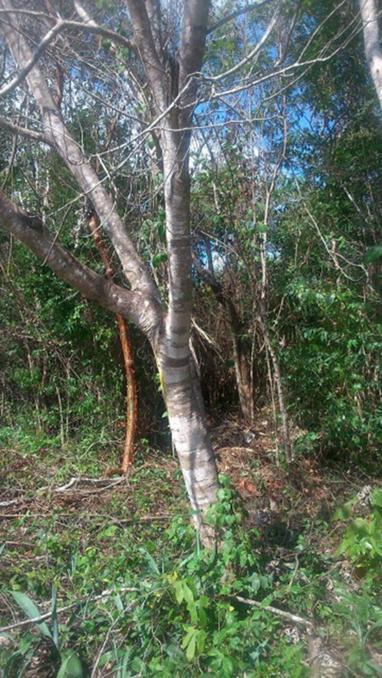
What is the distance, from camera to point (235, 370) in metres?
7.59

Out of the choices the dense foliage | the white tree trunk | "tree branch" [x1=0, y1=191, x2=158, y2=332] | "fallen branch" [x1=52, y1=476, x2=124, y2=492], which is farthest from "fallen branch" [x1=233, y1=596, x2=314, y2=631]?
the white tree trunk

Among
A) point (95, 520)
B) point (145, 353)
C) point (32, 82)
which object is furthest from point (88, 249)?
point (95, 520)

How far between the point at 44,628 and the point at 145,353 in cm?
446

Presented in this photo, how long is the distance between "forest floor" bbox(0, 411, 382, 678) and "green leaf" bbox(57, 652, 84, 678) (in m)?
0.09

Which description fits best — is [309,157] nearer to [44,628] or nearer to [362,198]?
[362,198]

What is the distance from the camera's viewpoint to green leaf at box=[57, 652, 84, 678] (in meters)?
3.20

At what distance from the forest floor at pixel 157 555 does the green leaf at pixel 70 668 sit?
90mm

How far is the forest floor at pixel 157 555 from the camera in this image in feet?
10.8

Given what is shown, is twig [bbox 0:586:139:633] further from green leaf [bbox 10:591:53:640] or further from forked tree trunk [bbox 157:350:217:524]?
forked tree trunk [bbox 157:350:217:524]

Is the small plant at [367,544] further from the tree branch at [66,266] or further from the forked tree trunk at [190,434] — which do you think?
the tree branch at [66,266]

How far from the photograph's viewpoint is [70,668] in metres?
3.25

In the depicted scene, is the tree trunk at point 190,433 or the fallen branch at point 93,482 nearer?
the tree trunk at point 190,433

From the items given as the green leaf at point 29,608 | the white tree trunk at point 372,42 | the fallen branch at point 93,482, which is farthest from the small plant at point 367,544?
the white tree trunk at point 372,42

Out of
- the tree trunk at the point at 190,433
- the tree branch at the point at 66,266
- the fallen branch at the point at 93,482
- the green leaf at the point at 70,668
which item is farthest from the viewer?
the fallen branch at the point at 93,482
